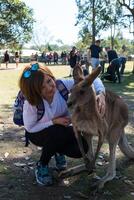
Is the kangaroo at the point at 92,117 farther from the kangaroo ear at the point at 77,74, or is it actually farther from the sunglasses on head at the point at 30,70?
the sunglasses on head at the point at 30,70

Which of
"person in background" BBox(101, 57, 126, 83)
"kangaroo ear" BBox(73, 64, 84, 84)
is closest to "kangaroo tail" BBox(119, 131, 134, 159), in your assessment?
"kangaroo ear" BBox(73, 64, 84, 84)

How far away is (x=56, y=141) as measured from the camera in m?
4.20

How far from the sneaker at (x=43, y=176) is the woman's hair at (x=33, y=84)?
0.69 meters

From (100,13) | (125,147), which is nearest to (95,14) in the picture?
(100,13)

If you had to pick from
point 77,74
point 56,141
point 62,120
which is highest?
point 77,74

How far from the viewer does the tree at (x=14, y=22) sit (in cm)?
3278

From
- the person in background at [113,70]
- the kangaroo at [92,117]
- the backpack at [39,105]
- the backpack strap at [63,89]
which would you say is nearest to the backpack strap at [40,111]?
the backpack at [39,105]

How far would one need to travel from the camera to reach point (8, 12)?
3322 cm

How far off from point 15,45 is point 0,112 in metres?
27.7

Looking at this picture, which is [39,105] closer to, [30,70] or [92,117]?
[30,70]

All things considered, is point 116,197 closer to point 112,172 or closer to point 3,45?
point 112,172

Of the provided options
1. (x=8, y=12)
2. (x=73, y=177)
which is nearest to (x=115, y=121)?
(x=73, y=177)

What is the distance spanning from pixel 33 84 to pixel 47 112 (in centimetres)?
35

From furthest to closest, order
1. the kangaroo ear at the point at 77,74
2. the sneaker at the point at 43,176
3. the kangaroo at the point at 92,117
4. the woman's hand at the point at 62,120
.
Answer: the sneaker at the point at 43,176 < the woman's hand at the point at 62,120 < the kangaroo ear at the point at 77,74 < the kangaroo at the point at 92,117
